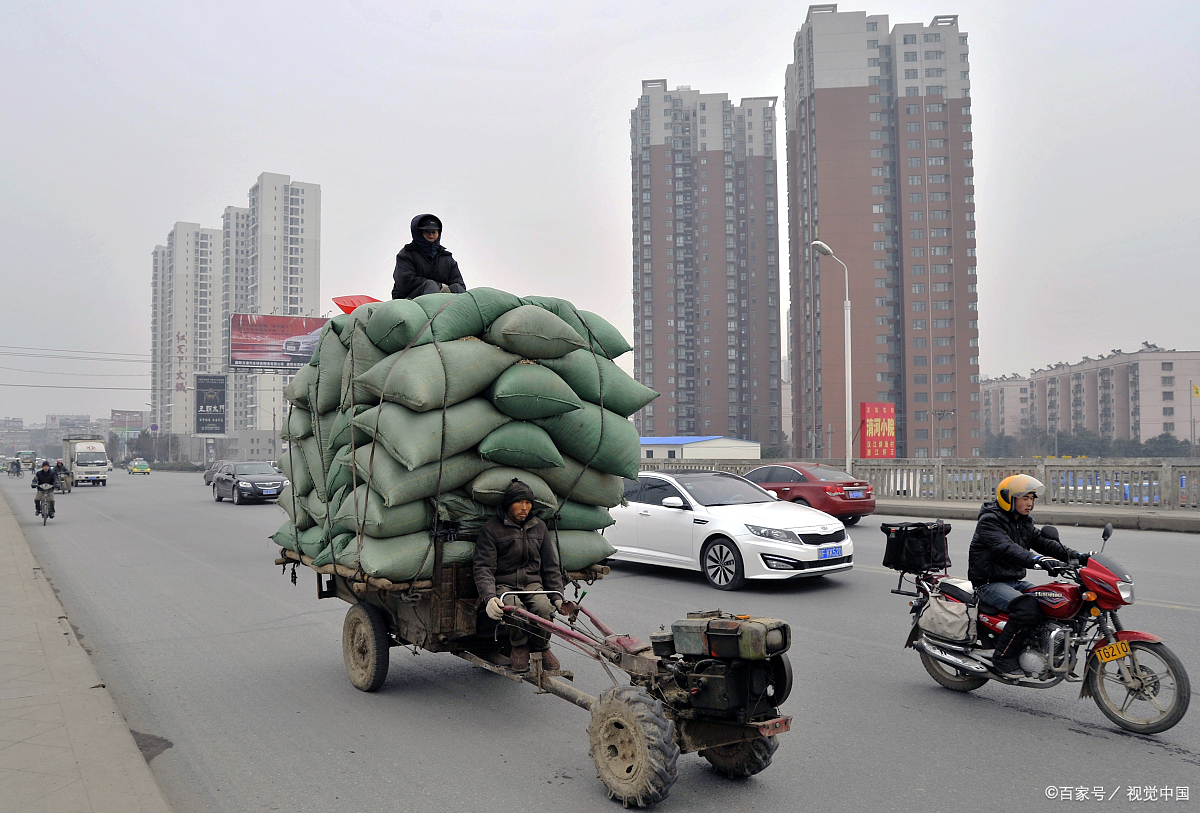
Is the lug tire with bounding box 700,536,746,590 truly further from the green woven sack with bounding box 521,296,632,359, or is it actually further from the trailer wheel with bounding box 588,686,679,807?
the trailer wheel with bounding box 588,686,679,807

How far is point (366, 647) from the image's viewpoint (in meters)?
5.69

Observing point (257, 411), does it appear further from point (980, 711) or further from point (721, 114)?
point (980, 711)

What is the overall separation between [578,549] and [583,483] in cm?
47

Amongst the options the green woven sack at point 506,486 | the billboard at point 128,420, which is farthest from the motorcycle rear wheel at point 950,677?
the billboard at point 128,420

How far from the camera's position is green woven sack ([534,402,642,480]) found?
545 centimetres

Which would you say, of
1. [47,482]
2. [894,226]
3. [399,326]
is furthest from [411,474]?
[894,226]

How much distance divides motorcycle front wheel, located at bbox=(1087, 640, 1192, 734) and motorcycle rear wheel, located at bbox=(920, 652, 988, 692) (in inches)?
29.3

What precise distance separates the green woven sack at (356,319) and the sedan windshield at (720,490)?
610cm

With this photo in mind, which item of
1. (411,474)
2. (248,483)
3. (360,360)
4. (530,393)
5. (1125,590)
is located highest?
(360,360)

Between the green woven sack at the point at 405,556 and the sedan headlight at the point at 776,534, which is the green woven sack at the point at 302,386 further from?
the sedan headlight at the point at 776,534

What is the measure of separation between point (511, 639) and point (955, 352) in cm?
9714

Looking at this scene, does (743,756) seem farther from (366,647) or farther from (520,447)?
(366,647)

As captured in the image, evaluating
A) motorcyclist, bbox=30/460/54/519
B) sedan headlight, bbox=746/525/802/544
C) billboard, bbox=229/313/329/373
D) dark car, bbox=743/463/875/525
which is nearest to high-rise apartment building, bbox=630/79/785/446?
billboard, bbox=229/313/329/373

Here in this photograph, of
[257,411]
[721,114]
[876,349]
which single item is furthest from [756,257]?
[257,411]
